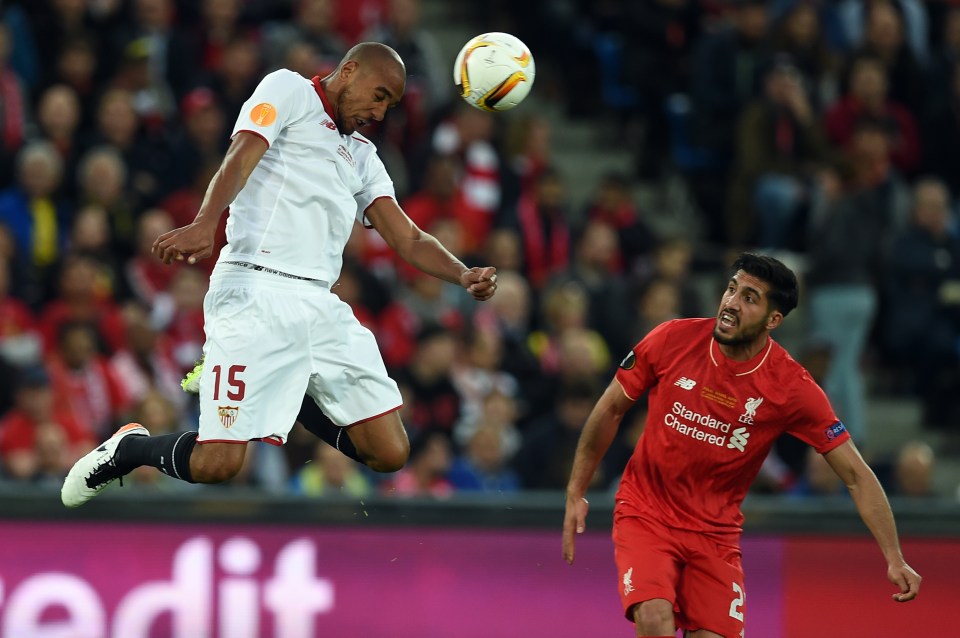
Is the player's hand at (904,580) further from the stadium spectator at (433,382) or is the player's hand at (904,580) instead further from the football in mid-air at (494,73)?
the stadium spectator at (433,382)

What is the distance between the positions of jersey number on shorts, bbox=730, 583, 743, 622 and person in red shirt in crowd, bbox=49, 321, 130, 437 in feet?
15.6

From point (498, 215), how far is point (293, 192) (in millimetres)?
5735

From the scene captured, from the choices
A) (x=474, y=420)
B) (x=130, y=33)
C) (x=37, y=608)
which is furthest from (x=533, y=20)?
(x=37, y=608)

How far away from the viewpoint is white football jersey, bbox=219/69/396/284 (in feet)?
23.3

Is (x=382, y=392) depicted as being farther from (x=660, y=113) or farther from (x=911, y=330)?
(x=660, y=113)

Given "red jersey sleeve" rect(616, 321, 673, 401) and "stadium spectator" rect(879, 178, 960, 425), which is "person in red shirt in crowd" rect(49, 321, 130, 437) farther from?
"stadium spectator" rect(879, 178, 960, 425)

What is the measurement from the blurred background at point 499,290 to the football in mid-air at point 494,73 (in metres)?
2.51

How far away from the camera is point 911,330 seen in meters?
12.7

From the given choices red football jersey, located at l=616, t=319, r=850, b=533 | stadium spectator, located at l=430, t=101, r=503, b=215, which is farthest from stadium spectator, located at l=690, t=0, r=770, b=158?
red football jersey, located at l=616, t=319, r=850, b=533

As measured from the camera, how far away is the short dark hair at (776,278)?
6.99m

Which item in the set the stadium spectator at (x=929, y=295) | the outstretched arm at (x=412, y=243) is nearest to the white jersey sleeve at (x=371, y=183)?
the outstretched arm at (x=412, y=243)

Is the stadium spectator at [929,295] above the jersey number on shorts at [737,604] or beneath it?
above

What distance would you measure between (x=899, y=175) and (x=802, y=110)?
1072mm

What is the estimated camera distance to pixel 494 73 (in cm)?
733
